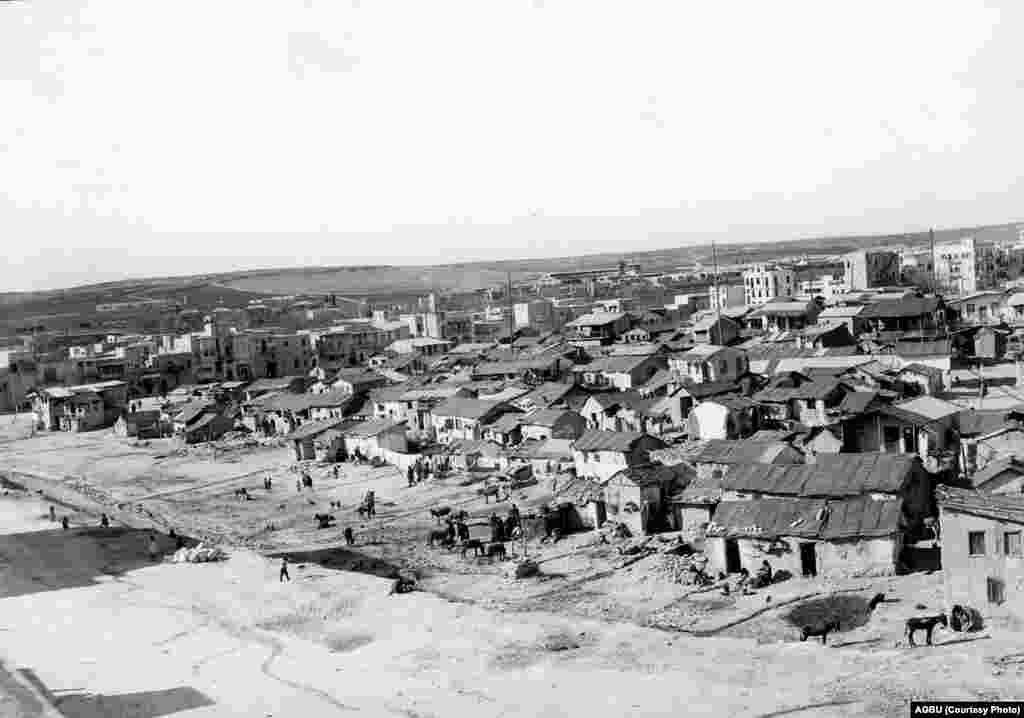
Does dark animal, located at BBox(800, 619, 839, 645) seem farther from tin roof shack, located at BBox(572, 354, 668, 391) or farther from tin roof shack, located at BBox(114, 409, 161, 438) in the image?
tin roof shack, located at BBox(114, 409, 161, 438)

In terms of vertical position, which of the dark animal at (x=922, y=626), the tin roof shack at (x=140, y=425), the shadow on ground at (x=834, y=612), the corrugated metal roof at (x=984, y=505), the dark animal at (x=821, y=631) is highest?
the corrugated metal roof at (x=984, y=505)

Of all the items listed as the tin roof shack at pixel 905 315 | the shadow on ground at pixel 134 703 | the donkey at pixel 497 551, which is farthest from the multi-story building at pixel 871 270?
the shadow on ground at pixel 134 703

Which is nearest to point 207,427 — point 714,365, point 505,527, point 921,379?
point 714,365

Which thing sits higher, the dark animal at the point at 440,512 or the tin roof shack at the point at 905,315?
the tin roof shack at the point at 905,315

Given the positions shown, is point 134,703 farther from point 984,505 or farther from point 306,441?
point 306,441

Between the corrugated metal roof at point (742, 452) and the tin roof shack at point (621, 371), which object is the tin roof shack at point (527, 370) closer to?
the tin roof shack at point (621, 371)

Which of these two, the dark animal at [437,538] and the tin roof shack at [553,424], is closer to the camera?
the dark animal at [437,538]

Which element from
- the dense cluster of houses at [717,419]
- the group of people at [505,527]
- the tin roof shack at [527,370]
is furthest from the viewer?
the tin roof shack at [527,370]

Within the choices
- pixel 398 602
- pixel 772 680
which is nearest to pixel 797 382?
pixel 398 602
